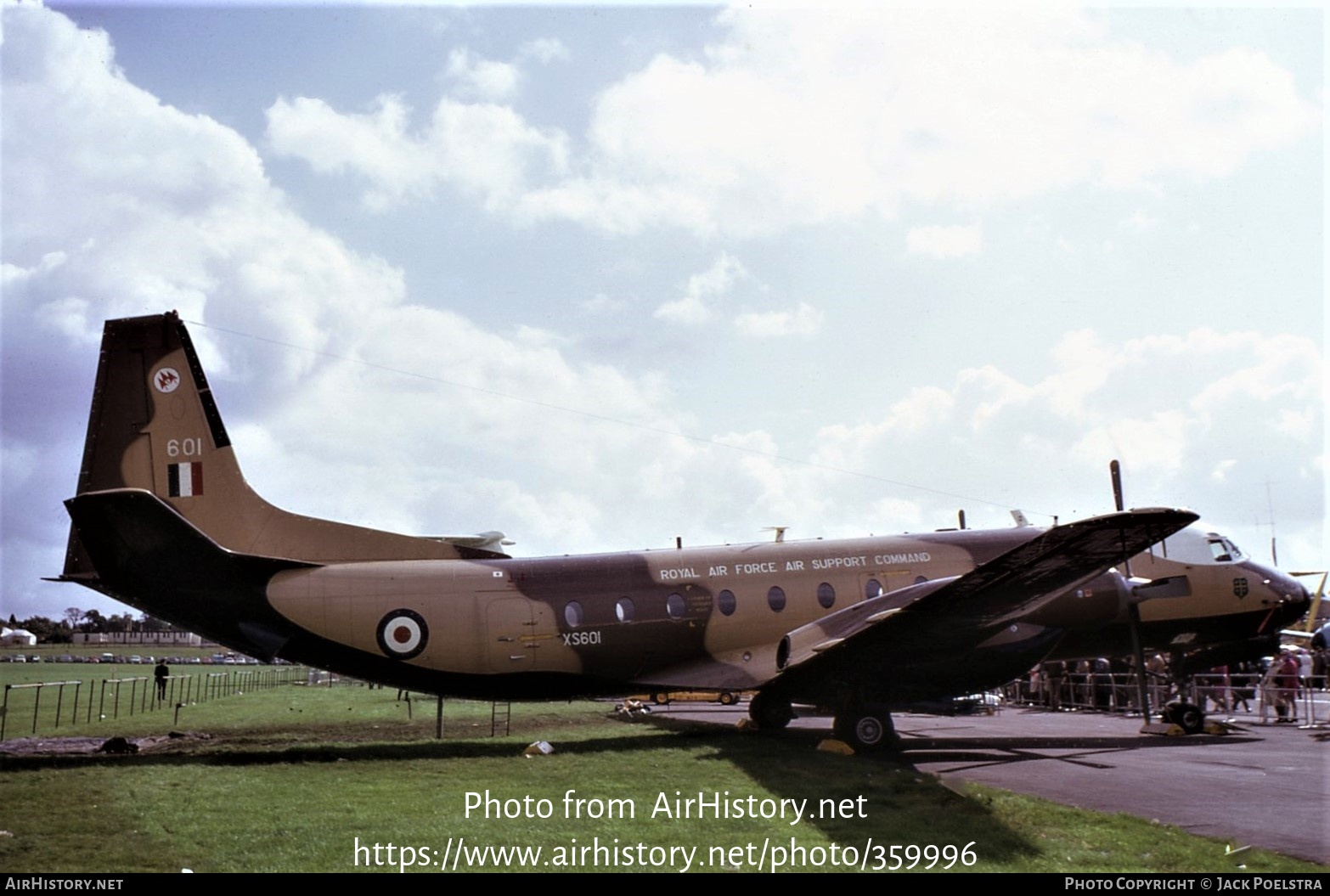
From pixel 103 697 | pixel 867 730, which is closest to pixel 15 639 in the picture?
pixel 103 697

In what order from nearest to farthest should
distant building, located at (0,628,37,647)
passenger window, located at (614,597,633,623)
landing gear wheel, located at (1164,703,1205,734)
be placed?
passenger window, located at (614,597,633,623), landing gear wheel, located at (1164,703,1205,734), distant building, located at (0,628,37,647)

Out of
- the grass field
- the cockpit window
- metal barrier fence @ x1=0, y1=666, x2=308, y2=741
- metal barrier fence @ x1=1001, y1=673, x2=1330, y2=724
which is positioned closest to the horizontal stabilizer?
the grass field

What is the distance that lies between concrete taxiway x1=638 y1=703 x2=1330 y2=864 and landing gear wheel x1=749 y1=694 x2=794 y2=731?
0.94 meters

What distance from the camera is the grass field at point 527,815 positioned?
9.53 metres

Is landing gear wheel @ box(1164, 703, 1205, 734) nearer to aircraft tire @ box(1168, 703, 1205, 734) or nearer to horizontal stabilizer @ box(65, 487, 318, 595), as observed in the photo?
aircraft tire @ box(1168, 703, 1205, 734)

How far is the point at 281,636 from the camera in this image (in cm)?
1841

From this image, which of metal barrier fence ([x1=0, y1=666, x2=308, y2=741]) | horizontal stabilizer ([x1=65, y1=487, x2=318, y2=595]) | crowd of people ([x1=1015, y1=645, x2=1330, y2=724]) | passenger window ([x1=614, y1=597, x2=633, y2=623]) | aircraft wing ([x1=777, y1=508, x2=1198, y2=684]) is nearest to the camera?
aircraft wing ([x1=777, y1=508, x2=1198, y2=684])

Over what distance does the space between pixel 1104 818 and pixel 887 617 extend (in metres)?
4.77

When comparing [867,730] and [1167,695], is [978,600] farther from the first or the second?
[1167,695]

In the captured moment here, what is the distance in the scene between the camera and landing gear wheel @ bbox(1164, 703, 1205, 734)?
21.6 m

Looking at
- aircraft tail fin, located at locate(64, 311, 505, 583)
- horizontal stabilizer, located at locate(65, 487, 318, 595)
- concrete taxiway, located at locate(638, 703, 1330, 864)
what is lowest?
concrete taxiway, located at locate(638, 703, 1330, 864)

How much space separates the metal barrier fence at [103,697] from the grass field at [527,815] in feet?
33.0

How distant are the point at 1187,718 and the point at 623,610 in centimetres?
1198

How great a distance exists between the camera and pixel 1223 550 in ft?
74.3
